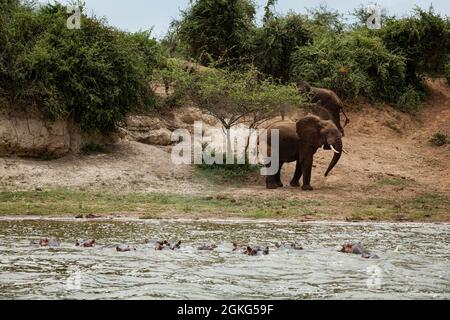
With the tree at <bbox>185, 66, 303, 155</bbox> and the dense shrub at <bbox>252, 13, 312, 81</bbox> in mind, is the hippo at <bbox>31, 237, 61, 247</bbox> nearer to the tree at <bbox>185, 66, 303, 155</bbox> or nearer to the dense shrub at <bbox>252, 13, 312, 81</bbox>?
the tree at <bbox>185, 66, 303, 155</bbox>

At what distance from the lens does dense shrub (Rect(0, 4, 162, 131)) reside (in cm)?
2409

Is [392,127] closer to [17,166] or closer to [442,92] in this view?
[442,92]

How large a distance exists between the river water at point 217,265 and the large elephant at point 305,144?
19.7 feet

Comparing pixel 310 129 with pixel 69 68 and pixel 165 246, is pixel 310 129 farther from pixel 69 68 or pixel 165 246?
pixel 165 246

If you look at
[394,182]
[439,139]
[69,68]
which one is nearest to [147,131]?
[69,68]

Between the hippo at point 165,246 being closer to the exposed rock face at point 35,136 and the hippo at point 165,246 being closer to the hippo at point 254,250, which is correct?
the hippo at point 254,250

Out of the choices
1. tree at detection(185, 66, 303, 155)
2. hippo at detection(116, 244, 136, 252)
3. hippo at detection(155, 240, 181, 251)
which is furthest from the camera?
tree at detection(185, 66, 303, 155)

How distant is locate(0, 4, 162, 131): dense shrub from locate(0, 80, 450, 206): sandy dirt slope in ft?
4.56

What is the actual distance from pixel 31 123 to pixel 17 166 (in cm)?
165

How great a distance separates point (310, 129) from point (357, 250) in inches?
399

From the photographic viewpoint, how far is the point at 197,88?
27578mm

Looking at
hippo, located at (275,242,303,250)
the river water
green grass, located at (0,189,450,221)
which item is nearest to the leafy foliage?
green grass, located at (0,189,450,221)

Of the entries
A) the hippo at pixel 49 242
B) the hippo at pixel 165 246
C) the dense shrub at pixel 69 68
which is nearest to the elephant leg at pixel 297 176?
the dense shrub at pixel 69 68

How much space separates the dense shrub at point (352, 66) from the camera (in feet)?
109
